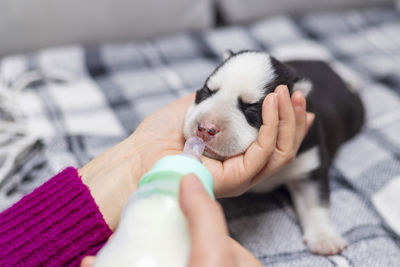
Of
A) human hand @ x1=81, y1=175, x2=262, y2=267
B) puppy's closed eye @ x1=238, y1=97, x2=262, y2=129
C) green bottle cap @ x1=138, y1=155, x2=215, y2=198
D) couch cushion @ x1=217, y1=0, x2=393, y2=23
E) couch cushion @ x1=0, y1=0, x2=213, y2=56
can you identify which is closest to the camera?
human hand @ x1=81, y1=175, x2=262, y2=267

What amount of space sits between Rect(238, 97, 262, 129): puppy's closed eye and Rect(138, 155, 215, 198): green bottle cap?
1.36ft

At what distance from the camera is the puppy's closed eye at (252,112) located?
1061mm

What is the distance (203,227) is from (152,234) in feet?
0.28

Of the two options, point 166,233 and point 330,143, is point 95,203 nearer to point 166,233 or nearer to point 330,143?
point 166,233

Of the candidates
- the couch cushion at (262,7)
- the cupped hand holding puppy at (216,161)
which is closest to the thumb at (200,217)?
the cupped hand holding puppy at (216,161)

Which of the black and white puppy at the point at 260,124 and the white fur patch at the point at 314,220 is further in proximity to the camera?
the white fur patch at the point at 314,220

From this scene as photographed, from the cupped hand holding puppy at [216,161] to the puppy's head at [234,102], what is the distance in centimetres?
5

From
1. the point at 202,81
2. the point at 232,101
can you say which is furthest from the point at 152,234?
the point at 202,81

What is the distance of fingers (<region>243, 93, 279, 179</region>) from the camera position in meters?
0.95

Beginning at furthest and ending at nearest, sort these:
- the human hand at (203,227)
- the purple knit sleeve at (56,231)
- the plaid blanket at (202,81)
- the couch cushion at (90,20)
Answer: the couch cushion at (90,20)
the plaid blanket at (202,81)
the purple knit sleeve at (56,231)
the human hand at (203,227)

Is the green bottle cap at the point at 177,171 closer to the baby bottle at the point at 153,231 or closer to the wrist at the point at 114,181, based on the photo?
the baby bottle at the point at 153,231

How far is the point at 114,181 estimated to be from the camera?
104 centimetres

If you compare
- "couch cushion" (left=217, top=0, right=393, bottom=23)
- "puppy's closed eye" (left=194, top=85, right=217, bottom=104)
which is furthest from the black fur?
"couch cushion" (left=217, top=0, right=393, bottom=23)

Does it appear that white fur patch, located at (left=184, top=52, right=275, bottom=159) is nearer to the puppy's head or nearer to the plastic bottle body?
the puppy's head
